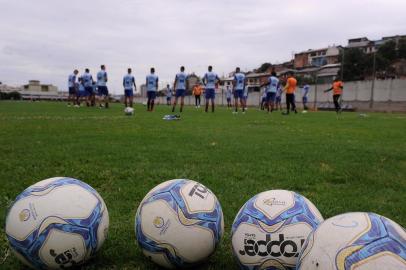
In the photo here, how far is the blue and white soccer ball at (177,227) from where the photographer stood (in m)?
3.31

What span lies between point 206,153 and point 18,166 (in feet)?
11.2

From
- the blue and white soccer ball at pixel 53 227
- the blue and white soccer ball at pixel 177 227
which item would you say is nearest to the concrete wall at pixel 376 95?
the blue and white soccer ball at pixel 177 227

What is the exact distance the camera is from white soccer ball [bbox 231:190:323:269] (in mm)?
3102

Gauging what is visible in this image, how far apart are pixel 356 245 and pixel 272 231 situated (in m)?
0.85

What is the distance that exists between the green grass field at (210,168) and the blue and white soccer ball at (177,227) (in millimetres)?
216

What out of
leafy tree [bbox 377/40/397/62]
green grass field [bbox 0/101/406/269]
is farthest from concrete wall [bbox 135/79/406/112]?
green grass field [bbox 0/101/406/269]

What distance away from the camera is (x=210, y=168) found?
6.85m

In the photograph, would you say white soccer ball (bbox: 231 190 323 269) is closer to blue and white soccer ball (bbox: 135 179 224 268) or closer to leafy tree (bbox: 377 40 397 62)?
blue and white soccer ball (bbox: 135 179 224 268)

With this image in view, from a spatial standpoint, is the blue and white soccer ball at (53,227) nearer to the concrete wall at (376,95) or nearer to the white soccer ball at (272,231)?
the white soccer ball at (272,231)

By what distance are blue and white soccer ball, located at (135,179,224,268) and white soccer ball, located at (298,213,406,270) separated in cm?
98

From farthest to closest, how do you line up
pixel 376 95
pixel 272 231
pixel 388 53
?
pixel 388 53, pixel 376 95, pixel 272 231

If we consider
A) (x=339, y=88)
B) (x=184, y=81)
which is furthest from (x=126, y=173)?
(x=339, y=88)

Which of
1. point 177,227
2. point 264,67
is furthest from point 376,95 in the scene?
point 264,67

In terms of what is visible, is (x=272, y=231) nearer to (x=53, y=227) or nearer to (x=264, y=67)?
(x=53, y=227)
